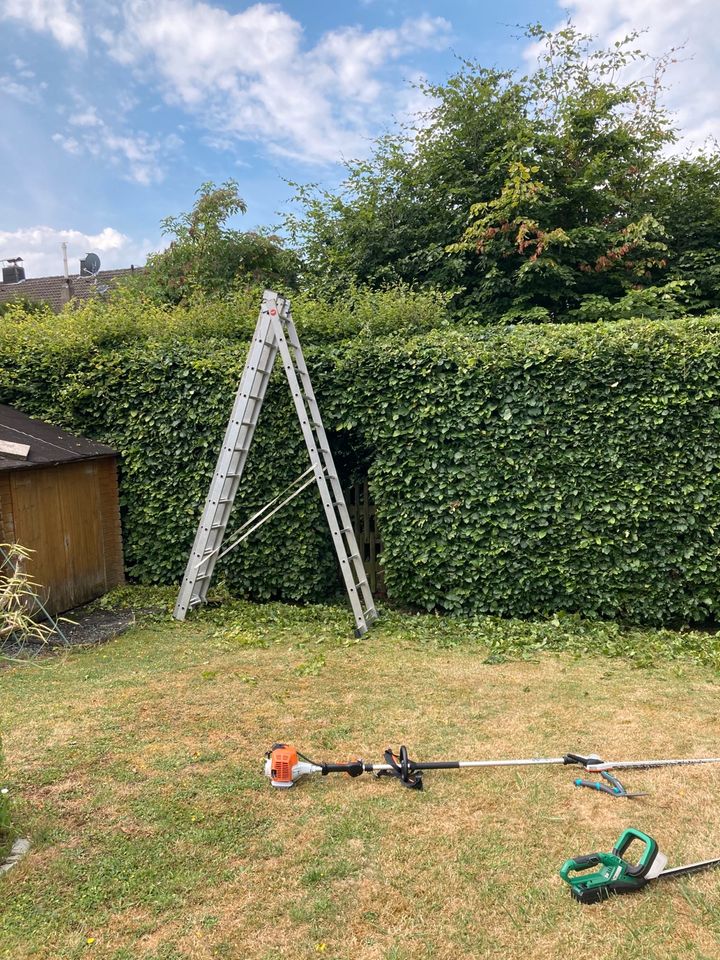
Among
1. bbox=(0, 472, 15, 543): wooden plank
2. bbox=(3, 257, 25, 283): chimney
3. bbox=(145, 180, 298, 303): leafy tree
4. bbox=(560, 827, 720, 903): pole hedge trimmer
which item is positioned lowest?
bbox=(560, 827, 720, 903): pole hedge trimmer

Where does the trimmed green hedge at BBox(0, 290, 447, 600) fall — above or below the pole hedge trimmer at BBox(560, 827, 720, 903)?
above

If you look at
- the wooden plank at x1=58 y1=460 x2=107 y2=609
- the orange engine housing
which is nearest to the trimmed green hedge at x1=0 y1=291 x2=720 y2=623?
the wooden plank at x1=58 y1=460 x2=107 y2=609

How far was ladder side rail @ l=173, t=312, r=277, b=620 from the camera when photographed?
6.37 meters

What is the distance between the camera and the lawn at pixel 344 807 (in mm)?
2412

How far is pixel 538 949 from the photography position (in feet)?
7.56

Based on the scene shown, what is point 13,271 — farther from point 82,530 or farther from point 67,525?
point 67,525

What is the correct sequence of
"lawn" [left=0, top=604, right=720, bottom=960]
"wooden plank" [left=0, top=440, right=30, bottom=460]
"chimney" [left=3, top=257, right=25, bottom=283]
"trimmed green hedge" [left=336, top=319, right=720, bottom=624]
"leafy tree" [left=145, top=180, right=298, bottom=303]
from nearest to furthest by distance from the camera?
"lawn" [left=0, top=604, right=720, bottom=960]
"trimmed green hedge" [left=336, top=319, right=720, bottom=624]
"wooden plank" [left=0, top=440, right=30, bottom=460]
"leafy tree" [left=145, top=180, right=298, bottom=303]
"chimney" [left=3, top=257, right=25, bottom=283]

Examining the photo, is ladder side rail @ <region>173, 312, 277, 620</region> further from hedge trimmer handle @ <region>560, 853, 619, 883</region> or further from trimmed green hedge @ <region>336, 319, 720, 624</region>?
hedge trimmer handle @ <region>560, 853, 619, 883</region>

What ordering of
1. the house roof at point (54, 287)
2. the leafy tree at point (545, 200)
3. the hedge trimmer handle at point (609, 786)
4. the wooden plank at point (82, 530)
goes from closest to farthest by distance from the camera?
the hedge trimmer handle at point (609, 786), the wooden plank at point (82, 530), the leafy tree at point (545, 200), the house roof at point (54, 287)

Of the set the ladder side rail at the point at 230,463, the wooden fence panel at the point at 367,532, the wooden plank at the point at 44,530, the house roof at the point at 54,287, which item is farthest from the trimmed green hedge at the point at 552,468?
the house roof at the point at 54,287

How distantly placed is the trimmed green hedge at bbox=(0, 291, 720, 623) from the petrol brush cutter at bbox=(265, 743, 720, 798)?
2.74 metres

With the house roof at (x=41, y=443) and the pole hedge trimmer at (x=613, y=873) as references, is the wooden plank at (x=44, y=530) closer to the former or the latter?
the house roof at (x=41, y=443)

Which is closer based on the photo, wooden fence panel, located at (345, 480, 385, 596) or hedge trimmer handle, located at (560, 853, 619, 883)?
hedge trimmer handle, located at (560, 853, 619, 883)

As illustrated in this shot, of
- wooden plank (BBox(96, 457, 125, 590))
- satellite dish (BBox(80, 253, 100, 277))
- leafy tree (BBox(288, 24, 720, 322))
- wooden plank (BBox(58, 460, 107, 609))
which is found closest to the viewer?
wooden plank (BBox(58, 460, 107, 609))
